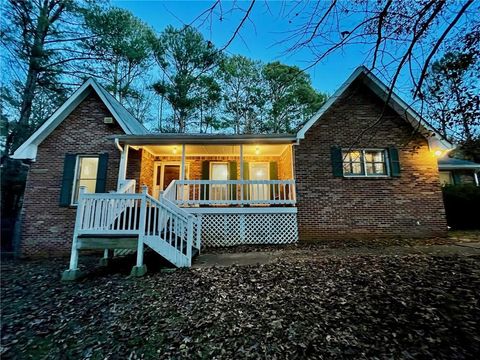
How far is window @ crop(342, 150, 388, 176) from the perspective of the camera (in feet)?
27.2

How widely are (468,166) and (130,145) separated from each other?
727 inches

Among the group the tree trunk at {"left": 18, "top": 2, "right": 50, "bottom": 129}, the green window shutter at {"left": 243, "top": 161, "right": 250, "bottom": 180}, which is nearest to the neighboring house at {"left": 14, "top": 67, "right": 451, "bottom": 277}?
the green window shutter at {"left": 243, "top": 161, "right": 250, "bottom": 180}

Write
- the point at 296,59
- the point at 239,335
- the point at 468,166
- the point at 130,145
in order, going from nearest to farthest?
the point at 239,335 → the point at 296,59 → the point at 130,145 → the point at 468,166

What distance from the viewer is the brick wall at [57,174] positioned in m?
7.65

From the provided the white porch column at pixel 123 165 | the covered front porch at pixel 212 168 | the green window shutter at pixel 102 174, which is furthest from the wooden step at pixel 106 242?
the green window shutter at pixel 102 174

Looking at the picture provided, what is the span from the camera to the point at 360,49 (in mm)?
2895

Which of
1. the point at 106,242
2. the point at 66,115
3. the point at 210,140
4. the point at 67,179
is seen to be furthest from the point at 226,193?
the point at 66,115

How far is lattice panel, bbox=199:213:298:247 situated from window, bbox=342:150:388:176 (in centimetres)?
278

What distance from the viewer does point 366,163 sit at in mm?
8383

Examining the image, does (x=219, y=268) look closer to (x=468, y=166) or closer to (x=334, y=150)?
(x=334, y=150)

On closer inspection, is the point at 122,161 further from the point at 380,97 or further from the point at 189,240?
the point at 380,97

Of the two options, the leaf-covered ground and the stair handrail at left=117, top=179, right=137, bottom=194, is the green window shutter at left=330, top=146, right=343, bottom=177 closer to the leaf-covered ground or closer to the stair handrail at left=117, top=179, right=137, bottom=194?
the leaf-covered ground

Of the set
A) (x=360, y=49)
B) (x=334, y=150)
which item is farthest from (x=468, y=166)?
(x=360, y=49)

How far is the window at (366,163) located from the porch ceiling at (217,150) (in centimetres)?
234
